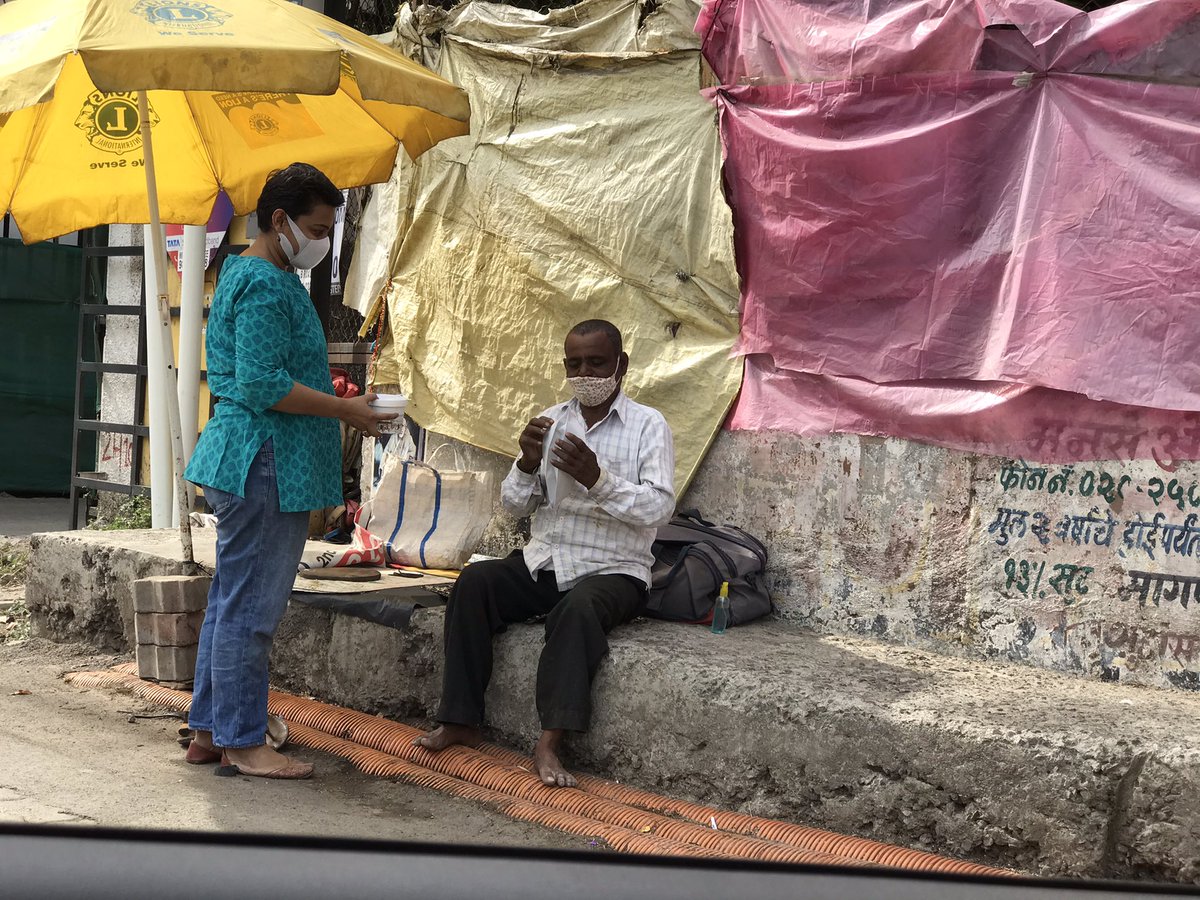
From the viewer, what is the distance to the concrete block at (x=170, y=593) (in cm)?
427

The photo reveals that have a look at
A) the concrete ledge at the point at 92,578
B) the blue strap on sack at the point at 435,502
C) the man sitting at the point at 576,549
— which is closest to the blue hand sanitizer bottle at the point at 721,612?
the man sitting at the point at 576,549

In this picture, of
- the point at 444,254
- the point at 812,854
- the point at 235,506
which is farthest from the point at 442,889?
the point at 444,254

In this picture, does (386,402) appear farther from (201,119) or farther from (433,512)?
(201,119)

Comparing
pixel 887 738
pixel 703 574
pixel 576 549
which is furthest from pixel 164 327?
pixel 887 738

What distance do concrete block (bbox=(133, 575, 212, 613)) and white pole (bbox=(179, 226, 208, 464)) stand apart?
1841mm

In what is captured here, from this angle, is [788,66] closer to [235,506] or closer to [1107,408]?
[1107,408]

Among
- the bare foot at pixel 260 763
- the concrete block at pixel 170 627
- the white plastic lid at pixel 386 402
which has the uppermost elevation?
the white plastic lid at pixel 386 402

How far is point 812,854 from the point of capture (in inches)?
125

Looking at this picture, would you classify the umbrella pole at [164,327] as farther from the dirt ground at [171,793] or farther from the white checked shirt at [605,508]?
the white checked shirt at [605,508]

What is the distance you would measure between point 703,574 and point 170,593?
1881mm

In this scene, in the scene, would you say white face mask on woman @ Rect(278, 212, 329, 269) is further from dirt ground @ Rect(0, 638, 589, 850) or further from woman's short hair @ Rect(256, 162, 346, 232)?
dirt ground @ Rect(0, 638, 589, 850)

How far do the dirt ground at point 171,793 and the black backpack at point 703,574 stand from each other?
3.25ft

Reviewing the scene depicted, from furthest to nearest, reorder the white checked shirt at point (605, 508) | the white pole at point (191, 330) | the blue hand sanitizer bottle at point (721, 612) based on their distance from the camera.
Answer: the white pole at point (191, 330) < the blue hand sanitizer bottle at point (721, 612) < the white checked shirt at point (605, 508)

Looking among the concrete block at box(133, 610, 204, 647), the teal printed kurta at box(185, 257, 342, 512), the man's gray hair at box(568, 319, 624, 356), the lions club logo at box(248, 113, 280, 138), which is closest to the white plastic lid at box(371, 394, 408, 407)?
the teal printed kurta at box(185, 257, 342, 512)
